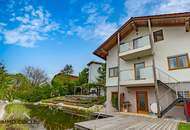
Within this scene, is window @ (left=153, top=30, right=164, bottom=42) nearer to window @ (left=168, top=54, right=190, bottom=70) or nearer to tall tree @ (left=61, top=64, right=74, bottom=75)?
window @ (left=168, top=54, right=190, bottom=70)

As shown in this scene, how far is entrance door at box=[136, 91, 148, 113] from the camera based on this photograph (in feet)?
47.8

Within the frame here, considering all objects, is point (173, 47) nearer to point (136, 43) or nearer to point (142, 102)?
point (136, 43)

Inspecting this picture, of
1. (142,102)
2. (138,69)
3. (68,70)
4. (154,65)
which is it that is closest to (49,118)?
(142,102)

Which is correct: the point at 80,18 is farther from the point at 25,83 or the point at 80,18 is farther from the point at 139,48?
the point at 25,83

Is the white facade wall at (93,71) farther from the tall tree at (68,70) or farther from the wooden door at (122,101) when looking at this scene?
the wooden door at (122,101)

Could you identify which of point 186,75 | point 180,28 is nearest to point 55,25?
point 180,28

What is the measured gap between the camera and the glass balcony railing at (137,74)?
13.4 m

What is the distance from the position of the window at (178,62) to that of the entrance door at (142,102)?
3409 millimetres

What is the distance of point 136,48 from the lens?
14.8m

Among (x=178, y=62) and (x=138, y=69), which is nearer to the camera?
(x=178, y=62)

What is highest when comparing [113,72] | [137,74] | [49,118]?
[113,72]

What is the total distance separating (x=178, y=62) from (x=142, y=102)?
187 inches

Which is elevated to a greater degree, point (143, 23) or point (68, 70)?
point (143, 23)

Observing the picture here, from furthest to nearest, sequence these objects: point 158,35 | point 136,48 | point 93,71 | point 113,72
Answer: point 93,71
point 113,72
point 136,48
point 158,35
